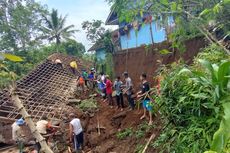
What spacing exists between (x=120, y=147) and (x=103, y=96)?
621 cm

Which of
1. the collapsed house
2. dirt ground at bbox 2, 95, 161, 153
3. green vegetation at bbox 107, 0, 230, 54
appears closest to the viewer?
green vegetation at bbox 107, 0, 230, 54

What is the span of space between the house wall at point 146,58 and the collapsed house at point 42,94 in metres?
3.33

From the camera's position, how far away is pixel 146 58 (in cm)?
1340

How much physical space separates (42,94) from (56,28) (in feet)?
58.2

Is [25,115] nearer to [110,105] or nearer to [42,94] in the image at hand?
[110,105]

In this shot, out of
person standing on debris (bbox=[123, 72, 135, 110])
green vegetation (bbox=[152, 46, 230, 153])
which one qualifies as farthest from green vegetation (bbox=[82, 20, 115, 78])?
green vegetation (bbox=[152, 46, 230, 153])

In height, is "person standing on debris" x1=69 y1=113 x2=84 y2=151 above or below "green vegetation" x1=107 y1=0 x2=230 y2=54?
below

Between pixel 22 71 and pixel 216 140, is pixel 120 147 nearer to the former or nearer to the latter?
pixel 216 140

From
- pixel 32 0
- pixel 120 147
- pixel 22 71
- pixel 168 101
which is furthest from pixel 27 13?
pixel 168 101

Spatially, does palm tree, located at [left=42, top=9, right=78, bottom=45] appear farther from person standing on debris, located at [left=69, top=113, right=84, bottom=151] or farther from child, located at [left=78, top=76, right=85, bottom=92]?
person standing on debris, located at [left=69, top=113, right=84, bottom=151]

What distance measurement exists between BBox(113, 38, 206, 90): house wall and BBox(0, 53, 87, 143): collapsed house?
10.9 ft

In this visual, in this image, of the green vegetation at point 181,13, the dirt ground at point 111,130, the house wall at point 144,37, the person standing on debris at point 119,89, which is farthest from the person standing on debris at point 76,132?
the house wall at point 144,37

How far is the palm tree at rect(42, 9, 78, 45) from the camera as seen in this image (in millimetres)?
30984

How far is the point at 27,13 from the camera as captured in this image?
2892 cm
